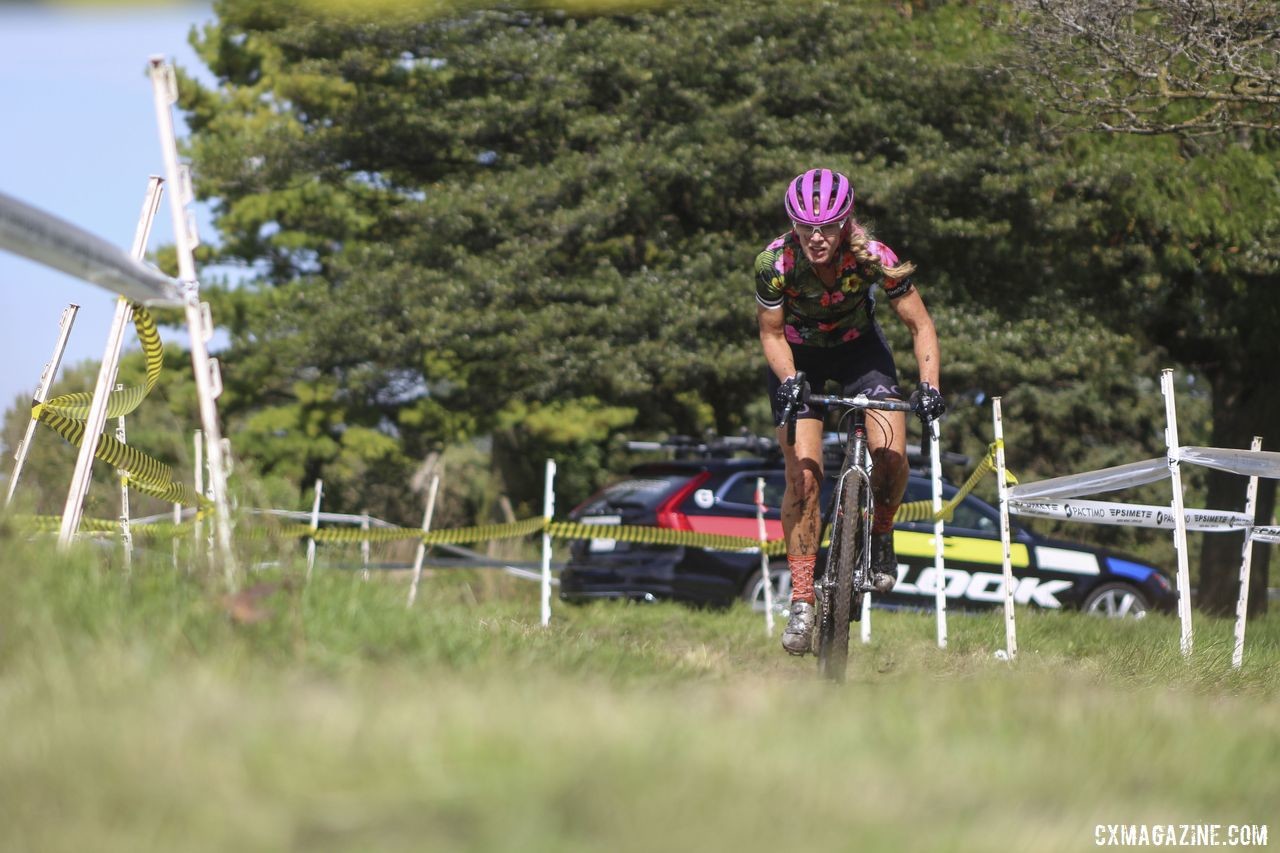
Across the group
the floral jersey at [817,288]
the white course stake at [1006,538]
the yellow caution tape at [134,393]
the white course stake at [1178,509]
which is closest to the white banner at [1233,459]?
the white course stake at [1178,509]

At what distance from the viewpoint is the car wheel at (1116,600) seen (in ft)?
51.1

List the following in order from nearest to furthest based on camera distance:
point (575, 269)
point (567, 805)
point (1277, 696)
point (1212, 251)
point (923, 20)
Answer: point (567, 805), point (1277, 696), point (1212, 251), point (923, 20), point (575, 269)

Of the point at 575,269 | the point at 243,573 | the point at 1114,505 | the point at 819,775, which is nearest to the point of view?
the point at 819,775

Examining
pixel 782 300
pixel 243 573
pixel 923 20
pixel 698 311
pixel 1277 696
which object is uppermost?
pixel 923 20

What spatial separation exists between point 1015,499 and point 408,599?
5216 millimetres

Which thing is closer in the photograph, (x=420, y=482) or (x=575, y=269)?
(x=575, y=269)

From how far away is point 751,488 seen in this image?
1479 centimetres

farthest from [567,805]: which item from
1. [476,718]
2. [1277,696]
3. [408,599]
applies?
[1277,696]

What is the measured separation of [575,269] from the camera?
21812 millimetres

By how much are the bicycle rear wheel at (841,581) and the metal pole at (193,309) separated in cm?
299

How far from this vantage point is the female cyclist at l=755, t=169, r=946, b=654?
6.83 meters

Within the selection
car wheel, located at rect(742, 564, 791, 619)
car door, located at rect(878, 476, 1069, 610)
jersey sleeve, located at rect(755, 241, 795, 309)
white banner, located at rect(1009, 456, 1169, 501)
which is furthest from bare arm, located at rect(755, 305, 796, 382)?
car door, located at rect(878, 476, 1069, 610)

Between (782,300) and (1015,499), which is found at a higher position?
(782,300)

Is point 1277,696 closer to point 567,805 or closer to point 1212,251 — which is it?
point 567,805
